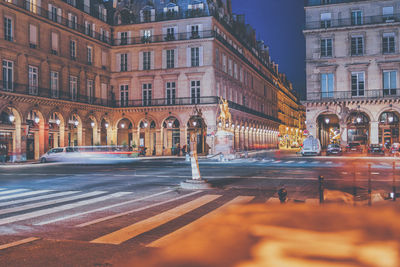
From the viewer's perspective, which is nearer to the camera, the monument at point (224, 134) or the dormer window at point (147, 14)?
the monument at point (224, 134)

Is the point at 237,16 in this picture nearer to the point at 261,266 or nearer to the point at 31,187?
the point at 31,187

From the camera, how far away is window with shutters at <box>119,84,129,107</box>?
4981cm

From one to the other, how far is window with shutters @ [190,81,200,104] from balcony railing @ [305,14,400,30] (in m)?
15.6

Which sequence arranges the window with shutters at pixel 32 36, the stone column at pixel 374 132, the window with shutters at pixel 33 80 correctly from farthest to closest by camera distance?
the stone column at pixel 374 132 → the window with shutters at pixel 33 80 → the window with shutters at pixel 32 36

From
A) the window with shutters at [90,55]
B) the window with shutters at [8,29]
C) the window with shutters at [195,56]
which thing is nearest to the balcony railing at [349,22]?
Answer: the window with shutters at [195,56]

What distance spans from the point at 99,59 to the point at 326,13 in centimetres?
2916

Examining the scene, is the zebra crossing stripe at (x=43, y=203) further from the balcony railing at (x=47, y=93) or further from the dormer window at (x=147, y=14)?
the dormer window at (x=147, y=14)

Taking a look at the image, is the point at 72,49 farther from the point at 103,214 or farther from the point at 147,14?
the point at 103,214

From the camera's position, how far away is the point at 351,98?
4512 centimetres

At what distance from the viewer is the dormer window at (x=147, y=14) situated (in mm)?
49600

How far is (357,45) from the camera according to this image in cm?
4569

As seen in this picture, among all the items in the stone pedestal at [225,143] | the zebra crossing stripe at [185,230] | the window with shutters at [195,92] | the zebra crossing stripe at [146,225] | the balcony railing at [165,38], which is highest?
the balcony railing at [165,38]

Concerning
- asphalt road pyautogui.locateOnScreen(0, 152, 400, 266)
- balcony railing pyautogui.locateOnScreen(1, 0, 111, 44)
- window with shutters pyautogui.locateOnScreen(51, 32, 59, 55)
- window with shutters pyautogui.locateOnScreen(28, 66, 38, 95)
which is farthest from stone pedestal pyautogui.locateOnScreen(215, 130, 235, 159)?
balcony railing pyautogui.locateOnScreen(1, 0, 111, 44)

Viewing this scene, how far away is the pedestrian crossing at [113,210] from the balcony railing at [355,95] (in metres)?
37.7
